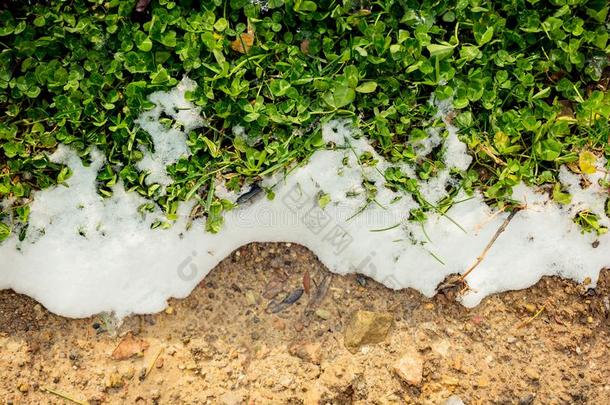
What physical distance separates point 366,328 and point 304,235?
51 centimetres

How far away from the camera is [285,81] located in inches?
96.4

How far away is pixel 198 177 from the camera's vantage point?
8.23 ft

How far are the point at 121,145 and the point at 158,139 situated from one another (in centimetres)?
16

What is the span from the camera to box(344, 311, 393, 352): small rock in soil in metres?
2.52

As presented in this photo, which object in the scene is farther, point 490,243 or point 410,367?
point 490,243

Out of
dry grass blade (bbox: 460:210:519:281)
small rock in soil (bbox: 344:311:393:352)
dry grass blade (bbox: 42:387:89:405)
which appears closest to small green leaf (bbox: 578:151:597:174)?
dry grass blade (bbox: 460:210:519:281)

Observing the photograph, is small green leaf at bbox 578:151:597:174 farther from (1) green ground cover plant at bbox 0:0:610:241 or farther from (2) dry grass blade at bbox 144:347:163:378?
(2) dry grass blade at bbox 144:347:163:378

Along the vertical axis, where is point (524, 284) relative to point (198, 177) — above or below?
above

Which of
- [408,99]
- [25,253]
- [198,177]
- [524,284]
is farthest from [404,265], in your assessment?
[25,253]

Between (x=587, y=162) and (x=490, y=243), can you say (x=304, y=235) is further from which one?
(x=587, y=162)

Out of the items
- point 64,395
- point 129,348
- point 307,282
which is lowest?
point 64,395

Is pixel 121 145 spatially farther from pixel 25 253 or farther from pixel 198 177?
pixel 25 253

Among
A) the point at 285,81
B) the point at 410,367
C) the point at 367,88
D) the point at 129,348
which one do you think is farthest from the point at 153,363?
the point at 367,88

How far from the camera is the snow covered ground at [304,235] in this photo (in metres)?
2.50
